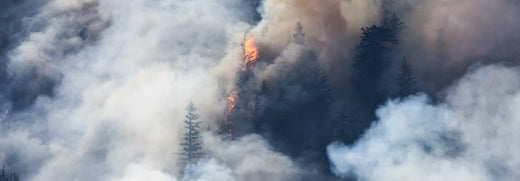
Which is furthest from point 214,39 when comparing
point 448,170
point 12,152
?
point 448,170

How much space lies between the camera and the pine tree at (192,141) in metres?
37.5

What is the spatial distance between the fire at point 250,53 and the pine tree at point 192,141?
7613 millimetres

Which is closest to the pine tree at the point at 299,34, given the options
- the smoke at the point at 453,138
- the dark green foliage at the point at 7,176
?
the smoke at the point at 453,138

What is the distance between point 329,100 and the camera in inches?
1590

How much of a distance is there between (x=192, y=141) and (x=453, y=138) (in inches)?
748

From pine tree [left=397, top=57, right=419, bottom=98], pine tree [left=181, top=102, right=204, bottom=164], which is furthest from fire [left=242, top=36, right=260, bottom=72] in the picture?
pine tree [left=397, top=57, right=419, bottom=98]

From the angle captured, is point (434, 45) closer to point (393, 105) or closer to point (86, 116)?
point (393, 105)

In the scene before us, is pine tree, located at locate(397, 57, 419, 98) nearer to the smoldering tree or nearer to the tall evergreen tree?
the tall evergreen tree

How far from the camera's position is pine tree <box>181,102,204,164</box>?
37.5 metres

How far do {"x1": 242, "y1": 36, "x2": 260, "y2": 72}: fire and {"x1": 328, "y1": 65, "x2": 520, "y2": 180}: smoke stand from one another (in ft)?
51.1

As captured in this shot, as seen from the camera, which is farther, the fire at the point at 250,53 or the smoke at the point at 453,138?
the fire at the point at 250,53

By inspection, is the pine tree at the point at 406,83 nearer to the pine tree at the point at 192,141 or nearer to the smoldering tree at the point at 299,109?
the smoldering tree at the point at 299,109

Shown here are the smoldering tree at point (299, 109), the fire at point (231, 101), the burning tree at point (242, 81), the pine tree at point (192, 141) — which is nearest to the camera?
the pine tree at point (192, 141)

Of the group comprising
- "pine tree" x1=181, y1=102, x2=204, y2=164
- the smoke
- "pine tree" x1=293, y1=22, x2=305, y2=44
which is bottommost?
the smoke
